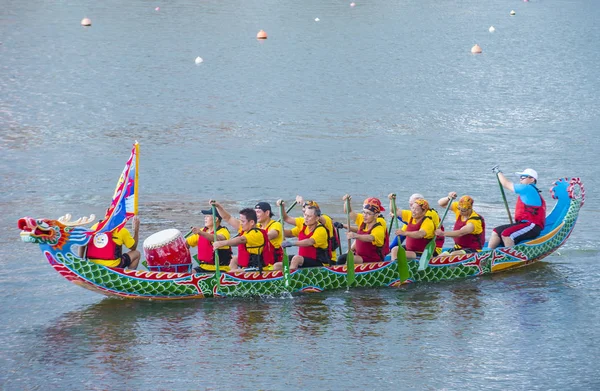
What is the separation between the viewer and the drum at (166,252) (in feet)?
51.5

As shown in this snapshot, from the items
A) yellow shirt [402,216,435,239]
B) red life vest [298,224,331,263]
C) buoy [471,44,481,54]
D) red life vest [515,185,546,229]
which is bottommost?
red life vest [298,224,331,263]

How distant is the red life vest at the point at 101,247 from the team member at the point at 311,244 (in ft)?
9.25

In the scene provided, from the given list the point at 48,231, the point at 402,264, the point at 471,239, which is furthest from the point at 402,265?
the point at 48,231

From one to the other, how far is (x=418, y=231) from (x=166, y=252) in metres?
4.52

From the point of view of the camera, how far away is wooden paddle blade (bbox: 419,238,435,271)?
16750 mm

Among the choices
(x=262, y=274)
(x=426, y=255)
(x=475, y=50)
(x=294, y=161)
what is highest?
(x=475, y=50)

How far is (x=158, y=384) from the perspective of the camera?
12953 mm

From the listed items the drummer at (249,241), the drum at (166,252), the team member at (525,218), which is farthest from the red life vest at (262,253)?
the team member at (525,218)

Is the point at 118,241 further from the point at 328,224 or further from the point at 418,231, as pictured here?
the point at 418,231

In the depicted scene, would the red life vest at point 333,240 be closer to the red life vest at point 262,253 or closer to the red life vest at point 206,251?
the red life vest at point 262,253

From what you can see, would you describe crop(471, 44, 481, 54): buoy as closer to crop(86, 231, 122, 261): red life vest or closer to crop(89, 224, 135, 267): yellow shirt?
crop(89, 224, 135, 267): yellow shirt

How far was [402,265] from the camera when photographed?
1672cm

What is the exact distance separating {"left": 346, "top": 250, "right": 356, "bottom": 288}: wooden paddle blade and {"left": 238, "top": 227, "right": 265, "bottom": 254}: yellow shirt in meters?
1.52

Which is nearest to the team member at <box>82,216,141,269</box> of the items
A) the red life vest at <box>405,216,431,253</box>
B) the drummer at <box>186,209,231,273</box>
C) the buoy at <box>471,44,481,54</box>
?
the drummer at <box>186,209,231,273</box>
